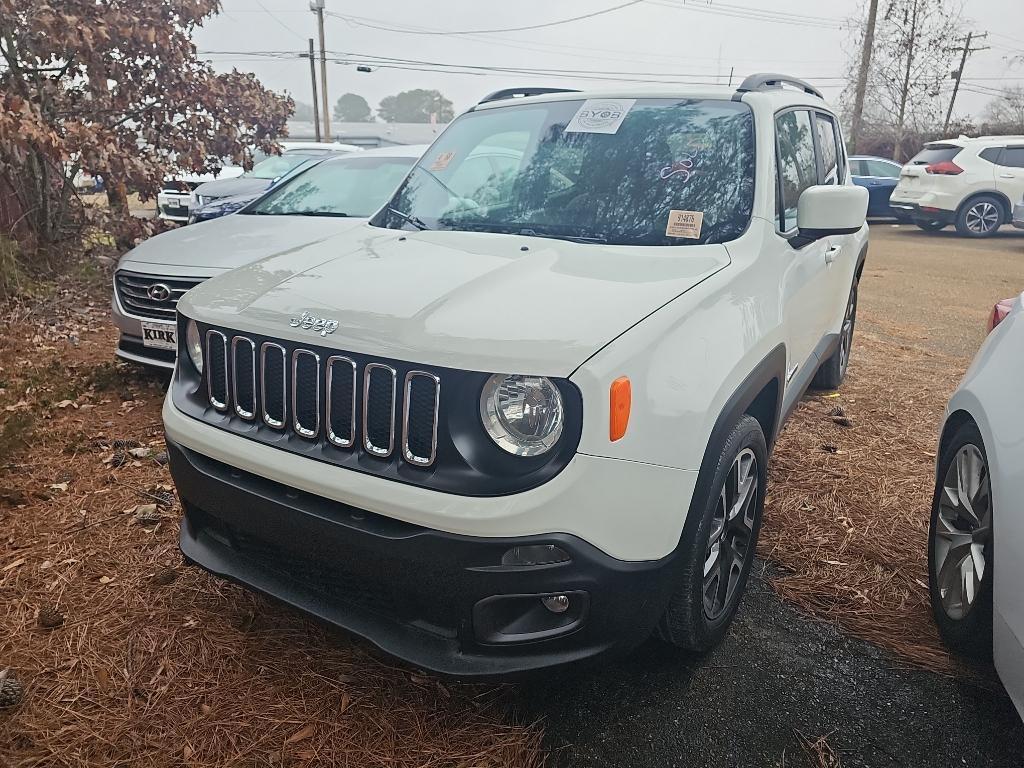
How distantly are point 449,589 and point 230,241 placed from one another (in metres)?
3.73

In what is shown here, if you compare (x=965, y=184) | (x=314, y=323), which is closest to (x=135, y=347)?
(x=314, y=323)

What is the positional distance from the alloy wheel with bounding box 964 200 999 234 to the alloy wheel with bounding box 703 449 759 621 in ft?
47.8

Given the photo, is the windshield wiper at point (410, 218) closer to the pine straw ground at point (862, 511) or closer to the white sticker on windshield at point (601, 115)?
the white sticker on windshield at point (601, 115)

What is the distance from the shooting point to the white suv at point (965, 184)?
1364 cm

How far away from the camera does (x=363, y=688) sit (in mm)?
2285

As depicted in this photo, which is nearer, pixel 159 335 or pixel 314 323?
pixel 314 323

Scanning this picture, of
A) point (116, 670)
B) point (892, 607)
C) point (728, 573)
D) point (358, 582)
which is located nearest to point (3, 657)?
point (116, 670)

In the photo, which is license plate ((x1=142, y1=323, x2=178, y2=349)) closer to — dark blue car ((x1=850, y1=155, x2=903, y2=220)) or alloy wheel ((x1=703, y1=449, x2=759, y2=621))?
alloy wheel ((x1=703, y1=449, x2=759, y2=621))

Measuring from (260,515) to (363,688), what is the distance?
0.66 m

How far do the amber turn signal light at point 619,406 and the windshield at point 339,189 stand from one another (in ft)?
12.9

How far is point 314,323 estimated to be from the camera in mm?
2014

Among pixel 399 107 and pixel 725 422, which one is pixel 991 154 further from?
pixel 399 107

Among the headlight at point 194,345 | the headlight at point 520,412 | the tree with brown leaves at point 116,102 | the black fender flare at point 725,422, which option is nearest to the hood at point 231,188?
the tree with brown leaves at point 116,102

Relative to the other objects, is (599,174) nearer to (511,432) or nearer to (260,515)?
(511,432)
